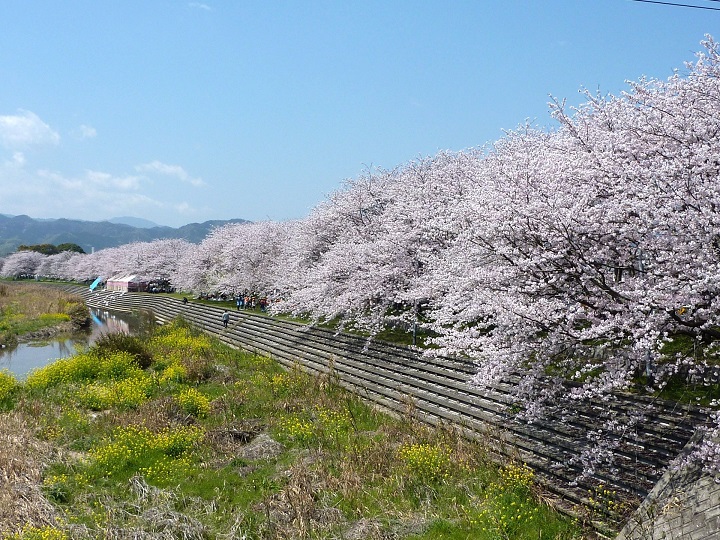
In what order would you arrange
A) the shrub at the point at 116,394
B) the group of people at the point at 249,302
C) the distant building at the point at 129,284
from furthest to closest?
the distant building at the point at 129,284 → the group of people at the point at 249,302 → the shrub at the point at 116,394

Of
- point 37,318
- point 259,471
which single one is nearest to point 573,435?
point 259,471

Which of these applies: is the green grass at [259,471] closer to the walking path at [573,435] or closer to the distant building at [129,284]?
the walking path at [573,435]

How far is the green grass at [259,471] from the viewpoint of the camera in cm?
962

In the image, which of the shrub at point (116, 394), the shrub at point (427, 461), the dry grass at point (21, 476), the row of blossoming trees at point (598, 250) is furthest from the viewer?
the shrub at point (116, 394)

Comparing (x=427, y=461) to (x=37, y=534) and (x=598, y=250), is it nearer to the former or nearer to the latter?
(x=598, y=250)

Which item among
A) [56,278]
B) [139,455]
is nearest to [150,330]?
[139,455]

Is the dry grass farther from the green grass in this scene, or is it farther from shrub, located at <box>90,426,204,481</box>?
shrub, located at <box>90,426,204,481</box>

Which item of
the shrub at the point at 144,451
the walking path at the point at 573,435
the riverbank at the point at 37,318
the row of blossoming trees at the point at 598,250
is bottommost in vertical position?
the riverbank at the point at 37,318

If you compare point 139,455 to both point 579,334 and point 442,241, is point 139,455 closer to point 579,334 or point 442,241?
point 579,334

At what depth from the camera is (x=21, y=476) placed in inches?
448

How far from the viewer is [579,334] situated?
30.7 ft

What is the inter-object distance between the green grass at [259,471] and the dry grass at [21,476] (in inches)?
4.6

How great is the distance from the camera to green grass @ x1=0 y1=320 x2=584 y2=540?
31.6 feet

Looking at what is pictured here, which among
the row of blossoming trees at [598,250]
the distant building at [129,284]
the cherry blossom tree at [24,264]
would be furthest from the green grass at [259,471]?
the cherry blossom tree at [24,264]
